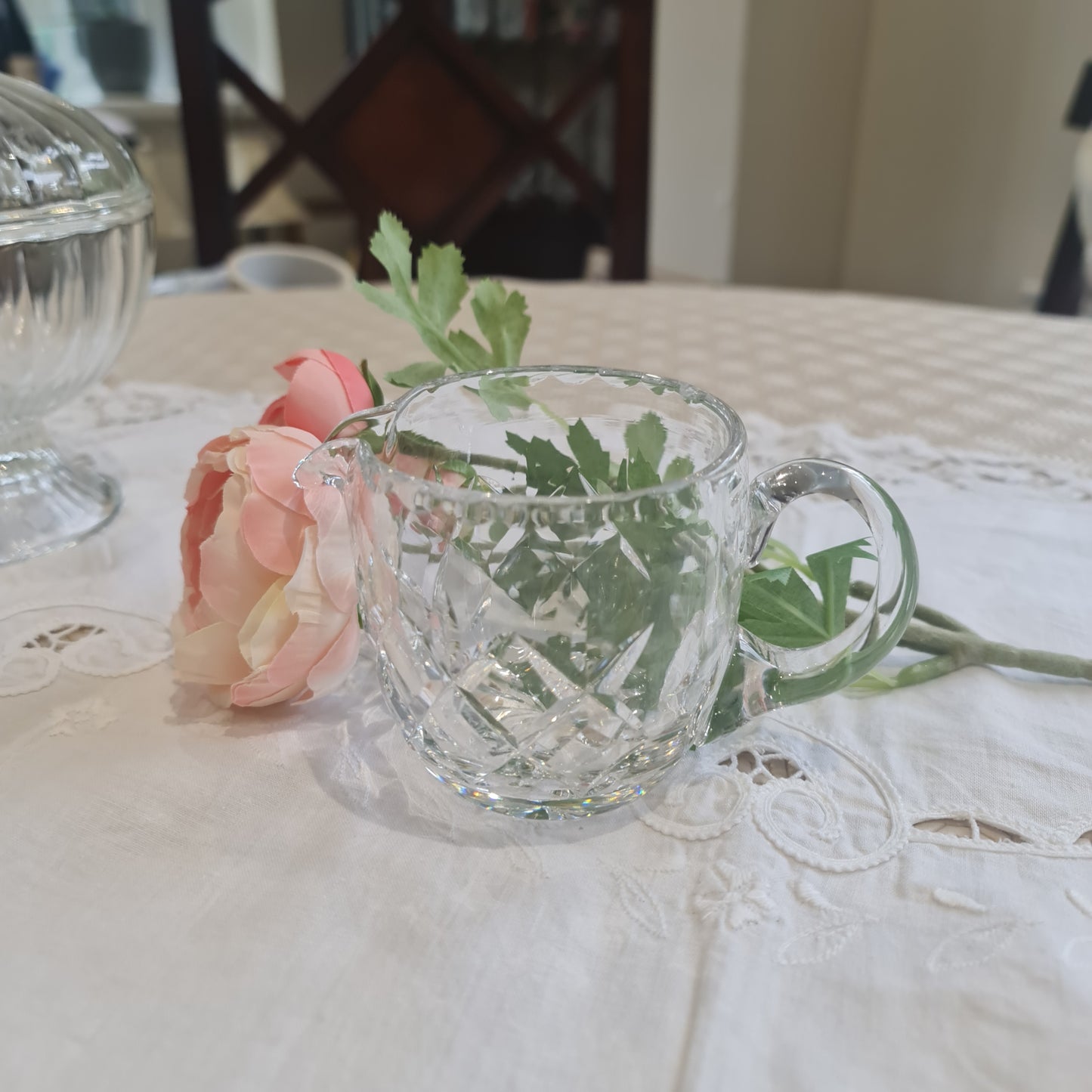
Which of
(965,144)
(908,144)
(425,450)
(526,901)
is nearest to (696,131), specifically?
(908,144)

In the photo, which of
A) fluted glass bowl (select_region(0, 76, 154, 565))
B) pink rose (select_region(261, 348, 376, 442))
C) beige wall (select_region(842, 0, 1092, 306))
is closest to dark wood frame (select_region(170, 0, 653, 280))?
beige wall (select_region(842, 0, 1092, 306))

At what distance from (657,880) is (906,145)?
93.9 inches

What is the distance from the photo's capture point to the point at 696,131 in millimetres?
2459

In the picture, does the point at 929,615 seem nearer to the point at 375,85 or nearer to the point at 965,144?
the point at 375,85

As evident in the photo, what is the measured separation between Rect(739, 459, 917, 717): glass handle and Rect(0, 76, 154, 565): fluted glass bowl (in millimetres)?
335

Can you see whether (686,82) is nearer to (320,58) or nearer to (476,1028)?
(320,58)

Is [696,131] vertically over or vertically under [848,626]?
over

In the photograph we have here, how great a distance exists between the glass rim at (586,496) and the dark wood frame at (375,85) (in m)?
1.58

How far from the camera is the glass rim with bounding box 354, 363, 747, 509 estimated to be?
0.23 metres

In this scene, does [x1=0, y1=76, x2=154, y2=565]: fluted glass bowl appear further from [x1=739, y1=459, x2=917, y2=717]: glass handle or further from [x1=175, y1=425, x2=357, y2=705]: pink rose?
[x1=739, y1=459, x2=917, y2=717]: glass handle


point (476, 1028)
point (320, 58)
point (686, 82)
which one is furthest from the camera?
point (686, 82)

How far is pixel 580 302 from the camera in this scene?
0.86 metres

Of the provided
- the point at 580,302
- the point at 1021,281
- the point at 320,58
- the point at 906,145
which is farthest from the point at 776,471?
the point at 906,145

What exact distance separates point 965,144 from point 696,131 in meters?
0.66
